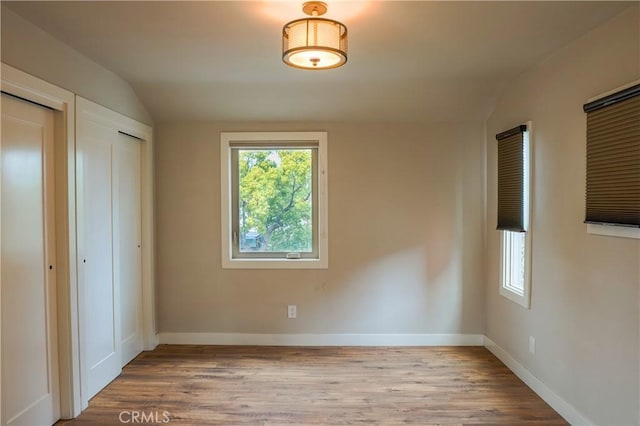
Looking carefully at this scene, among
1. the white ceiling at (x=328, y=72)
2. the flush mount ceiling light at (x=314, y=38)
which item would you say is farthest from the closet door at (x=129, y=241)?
the flush mount ceiling light at (x=314, y=38)

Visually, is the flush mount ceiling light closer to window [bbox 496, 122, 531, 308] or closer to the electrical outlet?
window [bbox 496, 122, 531, 308]

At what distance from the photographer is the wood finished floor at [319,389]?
2.53m

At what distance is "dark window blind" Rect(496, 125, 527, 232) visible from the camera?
3012 millimetres

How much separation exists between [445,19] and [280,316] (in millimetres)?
2928

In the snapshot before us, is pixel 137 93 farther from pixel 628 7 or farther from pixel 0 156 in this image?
pixel 628 7

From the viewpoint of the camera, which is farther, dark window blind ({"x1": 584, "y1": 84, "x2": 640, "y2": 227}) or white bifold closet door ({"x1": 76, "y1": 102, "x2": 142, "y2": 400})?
white bifold closet door ({"x1": 76, "y1": 102, "x2": 142, "y2": 400})

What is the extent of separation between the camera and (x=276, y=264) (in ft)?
12.6

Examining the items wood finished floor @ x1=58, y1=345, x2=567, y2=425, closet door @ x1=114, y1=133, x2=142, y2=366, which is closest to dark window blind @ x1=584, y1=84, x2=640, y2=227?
wood finished floor @ x1=58, y1=345, x2=567, y2=425

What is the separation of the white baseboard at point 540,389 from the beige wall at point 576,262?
0.04m

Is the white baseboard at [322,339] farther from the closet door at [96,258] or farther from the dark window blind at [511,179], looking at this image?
the dark window blind at [511,179]

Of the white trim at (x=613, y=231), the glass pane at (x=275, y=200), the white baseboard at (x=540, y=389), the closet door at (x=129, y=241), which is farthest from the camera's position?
the glass pane at (x=275, y=200)

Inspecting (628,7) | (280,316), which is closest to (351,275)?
(280,316)

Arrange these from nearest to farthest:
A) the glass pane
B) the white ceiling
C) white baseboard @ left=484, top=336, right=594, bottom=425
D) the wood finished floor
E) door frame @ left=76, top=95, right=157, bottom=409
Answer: the white ceiling
white baseboard @ left=484, top=336, right=594, bottom=425
the wood finished floor
door frame @ left=76, top=95, right=157, bottom=409
the glass pane

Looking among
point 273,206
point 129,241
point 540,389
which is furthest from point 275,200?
point 540,389
